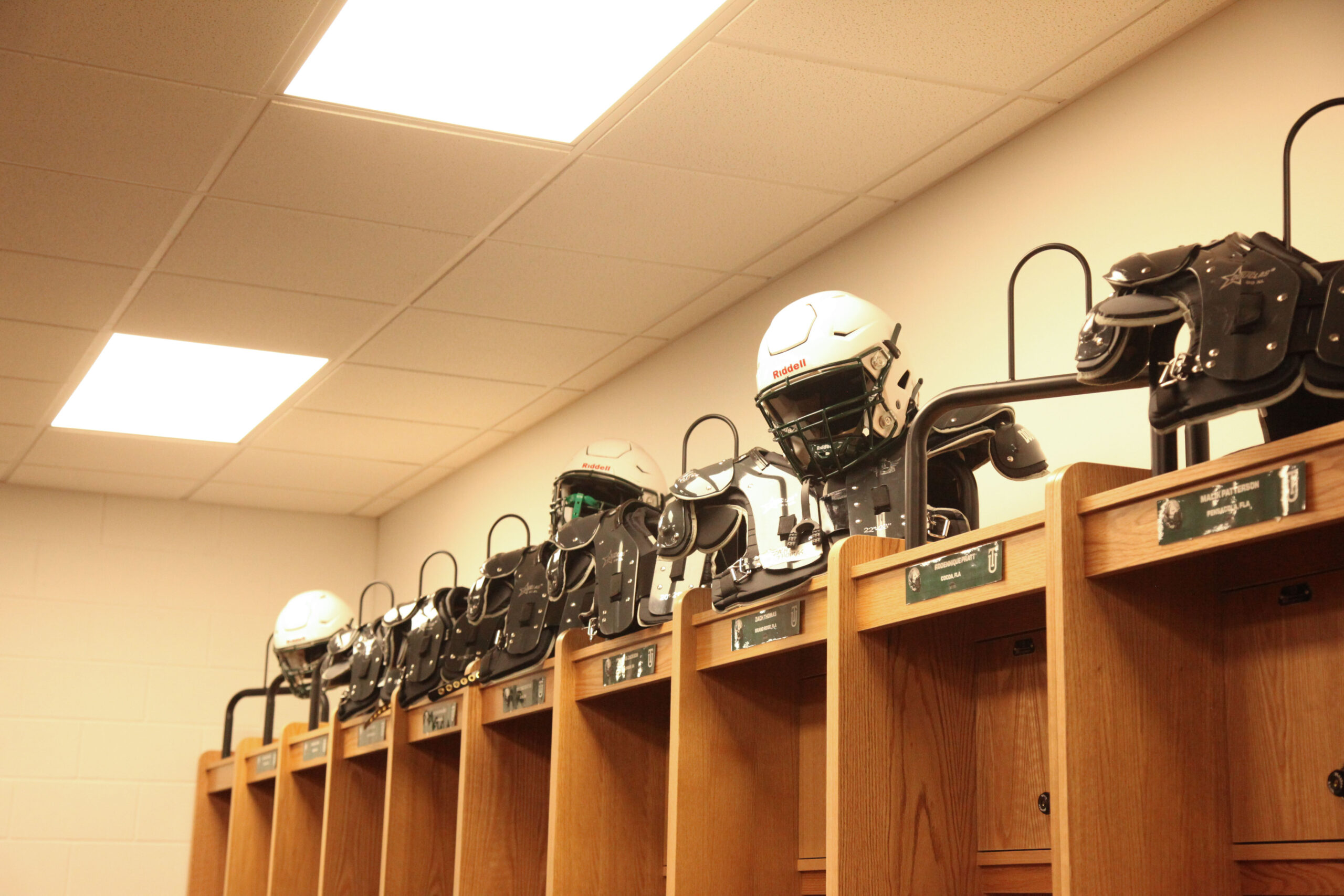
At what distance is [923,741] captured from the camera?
261 centimetres

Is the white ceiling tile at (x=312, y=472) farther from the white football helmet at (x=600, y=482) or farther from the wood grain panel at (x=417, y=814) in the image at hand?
the white football helmet at (x=600, y=482)

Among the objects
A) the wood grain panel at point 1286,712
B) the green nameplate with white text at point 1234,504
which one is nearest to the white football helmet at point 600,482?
the wood grain panel at point 1286,712

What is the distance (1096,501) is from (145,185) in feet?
8.83

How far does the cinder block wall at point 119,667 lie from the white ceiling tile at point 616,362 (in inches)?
110

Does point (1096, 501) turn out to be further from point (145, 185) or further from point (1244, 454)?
point (145, 185)

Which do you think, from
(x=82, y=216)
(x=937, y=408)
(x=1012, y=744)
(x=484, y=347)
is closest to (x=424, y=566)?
(x=484, y=347)

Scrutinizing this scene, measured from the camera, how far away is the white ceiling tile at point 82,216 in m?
3.73

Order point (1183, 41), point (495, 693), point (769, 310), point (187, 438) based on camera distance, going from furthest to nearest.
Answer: point (187, 438) < point (769, 310) < point (495, 693) < point (1183, 41)

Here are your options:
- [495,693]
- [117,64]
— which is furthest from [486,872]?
[117,64]

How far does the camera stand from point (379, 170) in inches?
144

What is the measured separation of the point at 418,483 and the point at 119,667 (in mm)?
1712

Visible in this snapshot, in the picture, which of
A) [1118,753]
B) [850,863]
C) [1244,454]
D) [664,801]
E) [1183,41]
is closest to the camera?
[1244,454]

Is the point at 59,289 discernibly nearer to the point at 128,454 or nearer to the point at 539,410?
the point at 539,410

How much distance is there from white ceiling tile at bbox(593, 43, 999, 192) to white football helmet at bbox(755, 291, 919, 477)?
60cm
